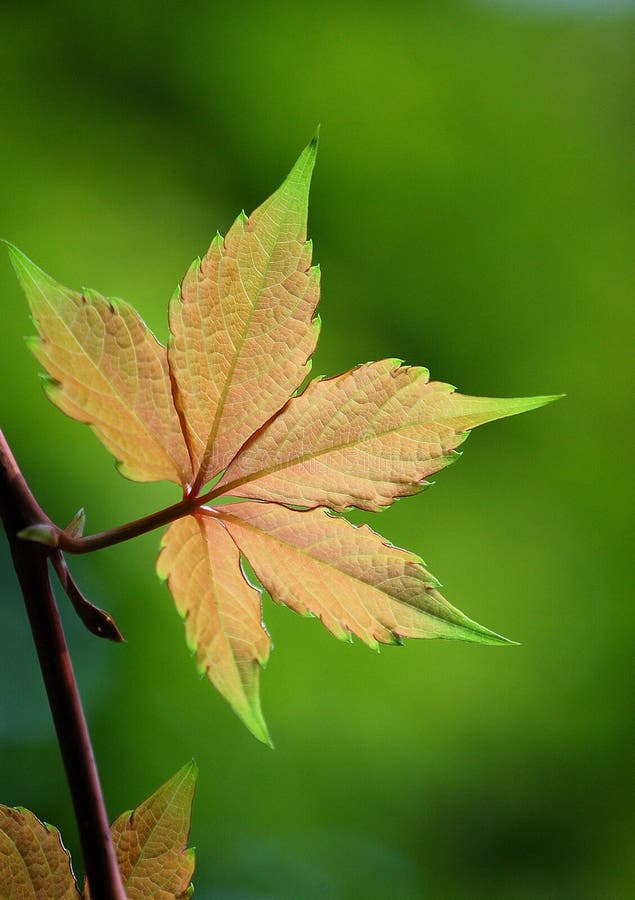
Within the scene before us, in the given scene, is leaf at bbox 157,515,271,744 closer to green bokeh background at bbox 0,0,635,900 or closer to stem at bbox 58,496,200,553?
stem at bbox 58,496,200,553

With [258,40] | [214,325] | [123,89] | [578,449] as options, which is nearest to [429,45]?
[258,40]

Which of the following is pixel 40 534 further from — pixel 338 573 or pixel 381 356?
pixel 381 356

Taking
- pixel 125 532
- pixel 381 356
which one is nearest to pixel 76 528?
pixel 125 532

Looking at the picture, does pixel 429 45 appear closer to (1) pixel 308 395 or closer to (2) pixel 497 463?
(2) pixel 497 463

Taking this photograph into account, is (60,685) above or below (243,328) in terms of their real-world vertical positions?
below

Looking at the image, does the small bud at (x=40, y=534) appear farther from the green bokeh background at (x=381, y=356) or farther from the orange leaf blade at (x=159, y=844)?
the green bokeh background at (x=381, y=356)

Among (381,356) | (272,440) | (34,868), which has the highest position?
(381,356)
